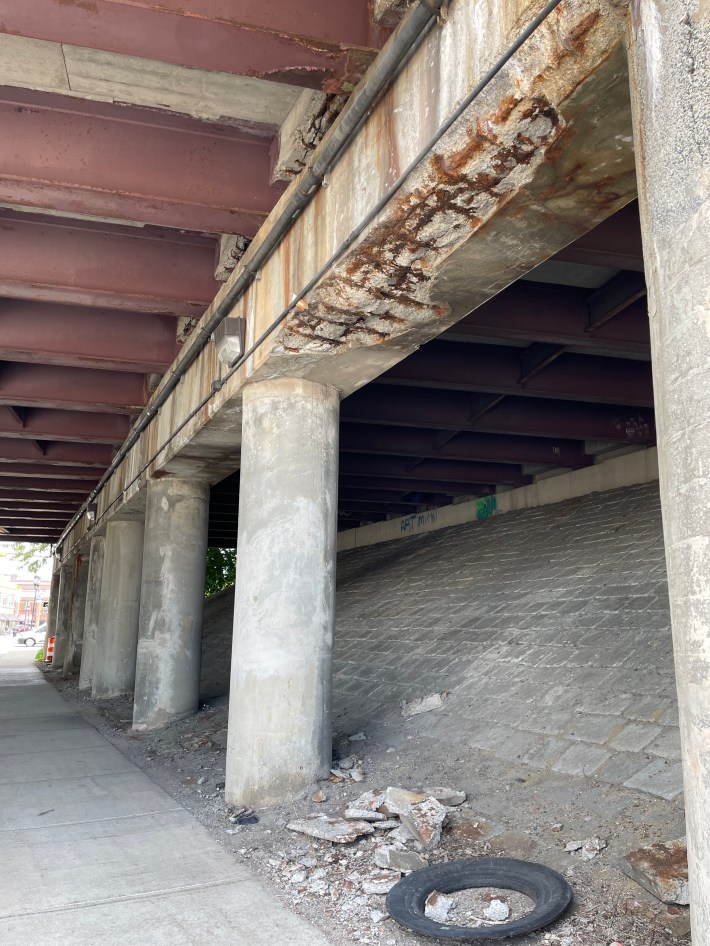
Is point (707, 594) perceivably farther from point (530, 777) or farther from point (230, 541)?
point (230, 541)

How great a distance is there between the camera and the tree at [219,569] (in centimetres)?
3147

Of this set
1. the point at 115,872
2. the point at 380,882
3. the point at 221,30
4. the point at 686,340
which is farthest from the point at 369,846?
the point at 221,30

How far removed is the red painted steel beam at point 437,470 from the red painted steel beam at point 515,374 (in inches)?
193

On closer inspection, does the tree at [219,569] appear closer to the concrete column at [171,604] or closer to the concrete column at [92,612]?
the concrete column at [92,612]

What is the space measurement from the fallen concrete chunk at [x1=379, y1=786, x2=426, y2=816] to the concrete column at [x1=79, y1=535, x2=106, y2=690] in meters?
12.9

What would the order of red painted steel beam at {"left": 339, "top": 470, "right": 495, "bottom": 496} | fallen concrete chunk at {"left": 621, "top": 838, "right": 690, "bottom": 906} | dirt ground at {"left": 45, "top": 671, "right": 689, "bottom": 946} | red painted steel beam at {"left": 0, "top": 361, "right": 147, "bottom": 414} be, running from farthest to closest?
red painted steel beam at {"left": 339, "top": 470, "right": 495, "bottom": 496} → red painted steel beam at {"left": 0, "top": 361, "right": 147, "bottom": 414} → dirt ground at {"left": 45, "top": 671, "right": 689, "bottom": 946} → fallen concrete chunk at {"left": 621, "top": 838, "right": 690, "bottom": 906}

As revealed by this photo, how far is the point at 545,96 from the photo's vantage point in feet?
10.9

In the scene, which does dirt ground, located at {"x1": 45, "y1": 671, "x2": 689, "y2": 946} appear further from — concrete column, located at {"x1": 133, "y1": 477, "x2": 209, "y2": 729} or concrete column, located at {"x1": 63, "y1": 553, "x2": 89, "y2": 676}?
concrete column, located at {"x1": 63, "y1": 553, "x2": 89, "y2": 676}

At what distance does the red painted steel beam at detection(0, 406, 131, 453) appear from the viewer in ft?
40.5

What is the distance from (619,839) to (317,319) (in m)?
3.87

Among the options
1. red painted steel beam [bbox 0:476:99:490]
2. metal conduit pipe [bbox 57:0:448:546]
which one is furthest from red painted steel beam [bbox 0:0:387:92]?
red painted steel beam [bbox 0:476:99:490]

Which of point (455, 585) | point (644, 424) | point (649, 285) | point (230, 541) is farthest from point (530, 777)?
point (230, 541)

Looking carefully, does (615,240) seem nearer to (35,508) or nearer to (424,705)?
(424,705)

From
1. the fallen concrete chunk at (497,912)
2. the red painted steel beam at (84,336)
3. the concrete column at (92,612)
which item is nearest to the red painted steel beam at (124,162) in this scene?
the red painted steel beam at (84,336)
